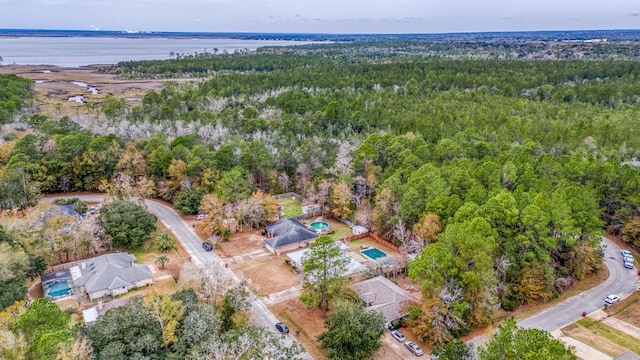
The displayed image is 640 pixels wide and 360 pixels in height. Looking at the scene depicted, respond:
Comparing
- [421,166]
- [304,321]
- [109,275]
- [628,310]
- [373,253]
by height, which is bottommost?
[373,253]

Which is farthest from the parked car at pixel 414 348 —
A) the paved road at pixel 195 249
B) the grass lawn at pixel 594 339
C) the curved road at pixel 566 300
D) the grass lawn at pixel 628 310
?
the grass lawn at pixel 628 310

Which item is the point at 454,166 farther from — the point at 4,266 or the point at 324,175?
the point at 4,266

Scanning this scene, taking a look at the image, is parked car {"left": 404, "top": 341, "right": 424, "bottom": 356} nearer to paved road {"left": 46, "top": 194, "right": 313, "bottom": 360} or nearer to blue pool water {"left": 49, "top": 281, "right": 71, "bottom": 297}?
paved road {"left": 46, "top": 194, "right": 313, "bottom": 360}

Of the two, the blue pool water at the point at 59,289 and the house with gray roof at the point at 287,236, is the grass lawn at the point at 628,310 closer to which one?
the house with gray roof at the point at 287,236

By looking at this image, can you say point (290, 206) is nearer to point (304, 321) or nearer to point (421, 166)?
point (421, 166)

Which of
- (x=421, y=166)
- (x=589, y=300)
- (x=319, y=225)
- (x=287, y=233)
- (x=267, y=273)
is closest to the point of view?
(x=589, y=300)

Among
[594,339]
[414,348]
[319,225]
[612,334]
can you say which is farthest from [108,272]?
[612,334]

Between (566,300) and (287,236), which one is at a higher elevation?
(287,236)
